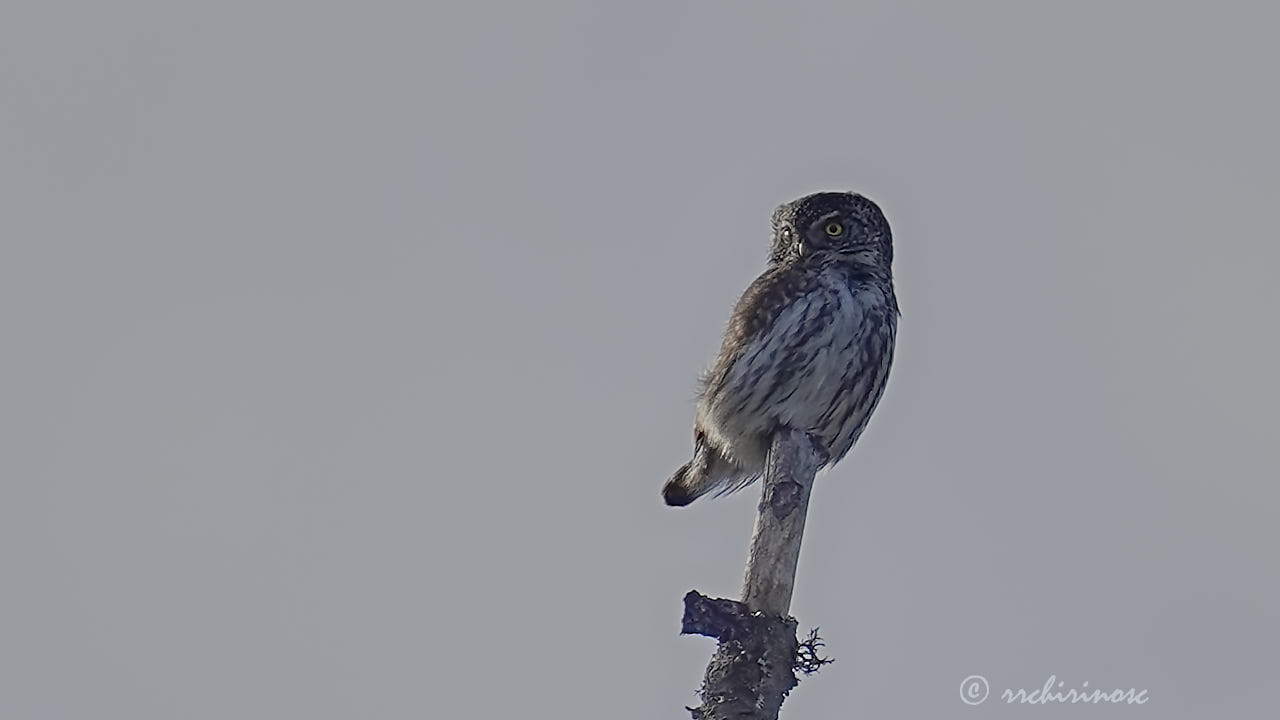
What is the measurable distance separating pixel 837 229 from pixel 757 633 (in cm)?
347

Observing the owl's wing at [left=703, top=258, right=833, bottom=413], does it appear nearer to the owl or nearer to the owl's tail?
the owl

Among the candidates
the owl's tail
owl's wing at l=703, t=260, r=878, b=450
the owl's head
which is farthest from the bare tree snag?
the owl's head

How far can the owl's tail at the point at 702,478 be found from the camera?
Result: 27.8 ft

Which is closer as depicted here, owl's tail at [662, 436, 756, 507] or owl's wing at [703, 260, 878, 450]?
owl's wing at [703, 260, 878, 450]

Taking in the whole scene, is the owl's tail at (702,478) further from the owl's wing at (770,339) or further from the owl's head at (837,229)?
the owl's head at (837,229)

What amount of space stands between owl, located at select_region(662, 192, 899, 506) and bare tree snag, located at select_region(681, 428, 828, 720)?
73.3 inches

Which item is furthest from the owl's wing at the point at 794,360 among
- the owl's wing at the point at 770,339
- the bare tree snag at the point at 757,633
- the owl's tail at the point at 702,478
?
the bare tree snag at the point at 757,633

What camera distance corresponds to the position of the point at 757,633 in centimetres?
571

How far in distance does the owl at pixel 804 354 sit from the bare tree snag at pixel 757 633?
1861mm

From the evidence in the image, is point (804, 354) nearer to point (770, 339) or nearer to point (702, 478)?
point (770, 339)

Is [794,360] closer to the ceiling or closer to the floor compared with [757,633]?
closer to the ceiling

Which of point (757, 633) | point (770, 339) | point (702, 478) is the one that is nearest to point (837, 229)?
point (770, 339)

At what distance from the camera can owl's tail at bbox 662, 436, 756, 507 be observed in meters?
8.48

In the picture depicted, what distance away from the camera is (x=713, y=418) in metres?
8.17
